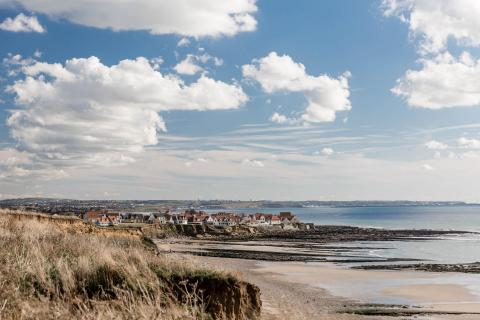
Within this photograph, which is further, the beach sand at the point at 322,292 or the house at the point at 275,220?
the house at the point at 275,220

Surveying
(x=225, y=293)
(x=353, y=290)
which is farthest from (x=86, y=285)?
(x=353, y=290)

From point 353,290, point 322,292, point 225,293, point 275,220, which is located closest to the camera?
point 225,293

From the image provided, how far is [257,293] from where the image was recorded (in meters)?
14.0

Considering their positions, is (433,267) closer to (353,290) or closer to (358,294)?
(353,290)

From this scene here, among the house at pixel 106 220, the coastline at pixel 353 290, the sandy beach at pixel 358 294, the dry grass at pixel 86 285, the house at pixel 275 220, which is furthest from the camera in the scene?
the house at pixel 275 220

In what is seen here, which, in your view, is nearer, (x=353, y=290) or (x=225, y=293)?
(x=225, y=293)

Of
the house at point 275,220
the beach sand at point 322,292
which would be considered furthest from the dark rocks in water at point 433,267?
the house at point 275,220

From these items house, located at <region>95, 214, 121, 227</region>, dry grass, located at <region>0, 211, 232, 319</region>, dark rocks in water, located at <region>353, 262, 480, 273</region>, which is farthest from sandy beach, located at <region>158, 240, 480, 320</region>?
house, located at <region>95, 214, 121, 227</region>

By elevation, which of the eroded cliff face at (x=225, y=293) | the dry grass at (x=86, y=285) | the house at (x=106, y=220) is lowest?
the house at (x=106, y=220)

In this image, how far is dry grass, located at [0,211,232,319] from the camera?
779 centimetres

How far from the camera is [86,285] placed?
11.0 metres

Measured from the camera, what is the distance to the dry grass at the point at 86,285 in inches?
307

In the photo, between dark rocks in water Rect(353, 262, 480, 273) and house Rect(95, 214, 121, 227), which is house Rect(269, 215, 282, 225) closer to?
house Rect(95, 214, 121, 227)

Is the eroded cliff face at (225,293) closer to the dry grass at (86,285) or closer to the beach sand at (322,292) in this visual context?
the dry grass at (86,285)
